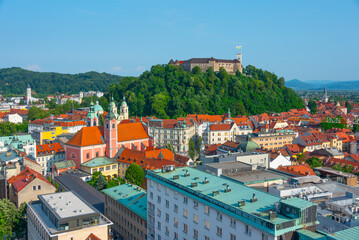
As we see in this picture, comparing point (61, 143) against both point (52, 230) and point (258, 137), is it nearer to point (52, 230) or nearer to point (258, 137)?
point (258, 137)

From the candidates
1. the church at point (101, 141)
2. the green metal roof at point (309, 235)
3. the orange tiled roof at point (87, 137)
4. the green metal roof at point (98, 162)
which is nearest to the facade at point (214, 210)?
the green metal roof at point (309, 235)

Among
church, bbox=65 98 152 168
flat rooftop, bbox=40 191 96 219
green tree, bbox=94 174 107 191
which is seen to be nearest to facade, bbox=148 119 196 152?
church, bbox=65 98 152 168

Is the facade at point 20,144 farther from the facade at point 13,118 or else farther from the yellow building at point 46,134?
the facade at point 13,118

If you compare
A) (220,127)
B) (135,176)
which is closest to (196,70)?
(220,127)

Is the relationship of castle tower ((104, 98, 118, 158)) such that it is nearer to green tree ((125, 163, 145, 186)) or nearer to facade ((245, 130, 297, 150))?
green tree ((125, 163, 145, 186))

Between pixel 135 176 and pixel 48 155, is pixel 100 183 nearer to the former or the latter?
pixel 135 176
